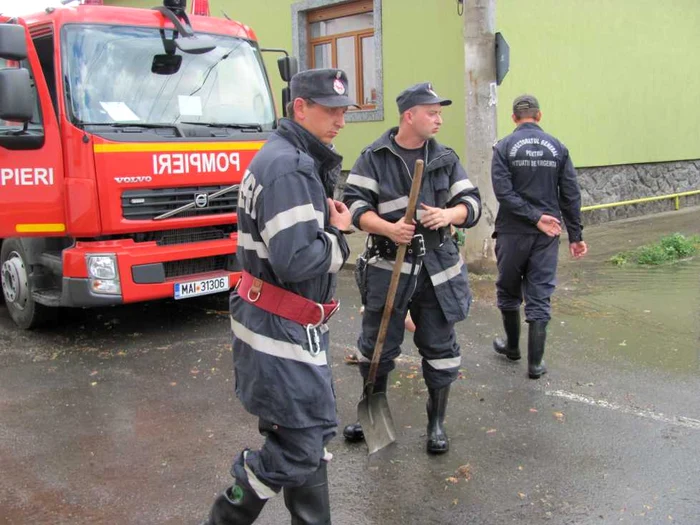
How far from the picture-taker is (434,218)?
12.3 feet

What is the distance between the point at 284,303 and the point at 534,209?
288 centimetres

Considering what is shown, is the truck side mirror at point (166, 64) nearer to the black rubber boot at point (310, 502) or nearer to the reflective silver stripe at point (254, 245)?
the reflective silver stripe at point (254, 245)

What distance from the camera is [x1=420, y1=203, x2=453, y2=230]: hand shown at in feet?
12.3

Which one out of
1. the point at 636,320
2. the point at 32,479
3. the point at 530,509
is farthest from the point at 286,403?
the point at 636,320

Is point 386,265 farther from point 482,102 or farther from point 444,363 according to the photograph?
point 482,102

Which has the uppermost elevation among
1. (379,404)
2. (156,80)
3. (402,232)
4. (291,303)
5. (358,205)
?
(156,80)

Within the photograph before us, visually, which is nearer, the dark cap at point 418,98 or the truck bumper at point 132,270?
the dark cap at point 418,98

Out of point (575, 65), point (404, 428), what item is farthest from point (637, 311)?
point (575, 65)

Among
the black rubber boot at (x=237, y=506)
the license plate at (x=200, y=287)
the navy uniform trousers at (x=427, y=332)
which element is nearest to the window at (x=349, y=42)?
the license plate at (x=200, y=287)

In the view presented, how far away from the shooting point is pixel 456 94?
34.4 feet

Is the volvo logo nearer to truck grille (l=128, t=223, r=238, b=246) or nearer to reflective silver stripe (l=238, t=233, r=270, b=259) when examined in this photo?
truck grille (l=128, t=223, r=238, b=246)

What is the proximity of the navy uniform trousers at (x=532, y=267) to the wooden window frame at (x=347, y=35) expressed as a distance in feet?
23.1

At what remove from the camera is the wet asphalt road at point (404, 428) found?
347cm

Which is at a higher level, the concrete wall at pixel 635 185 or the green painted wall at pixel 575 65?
the green painted wall at pixel 575 65
